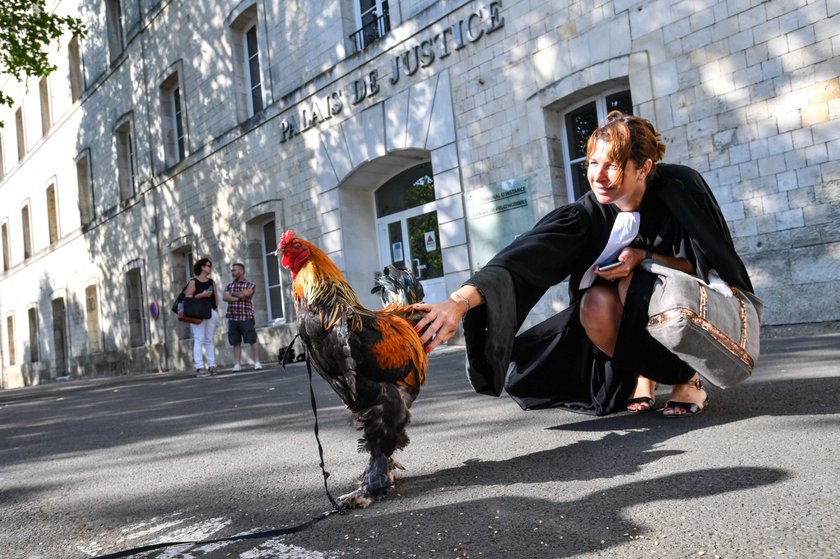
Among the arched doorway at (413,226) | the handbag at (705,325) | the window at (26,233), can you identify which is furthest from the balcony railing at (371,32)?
the window at (26,233)

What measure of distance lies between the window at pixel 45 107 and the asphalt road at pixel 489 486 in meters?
22.5

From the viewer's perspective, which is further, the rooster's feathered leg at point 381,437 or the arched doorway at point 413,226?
the arched doorway at point 413,226

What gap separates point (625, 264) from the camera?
2691 mm

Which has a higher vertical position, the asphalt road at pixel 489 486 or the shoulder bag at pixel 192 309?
the shoulder bag at pixel 192 309

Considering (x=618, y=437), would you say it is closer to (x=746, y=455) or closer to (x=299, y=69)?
(x=746, y=455)

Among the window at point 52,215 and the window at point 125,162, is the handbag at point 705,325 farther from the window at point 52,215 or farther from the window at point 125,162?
the window at point 52,215

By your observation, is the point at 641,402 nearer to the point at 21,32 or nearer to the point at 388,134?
the point at 388,134

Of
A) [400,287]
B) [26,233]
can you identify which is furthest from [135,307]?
[400,287]

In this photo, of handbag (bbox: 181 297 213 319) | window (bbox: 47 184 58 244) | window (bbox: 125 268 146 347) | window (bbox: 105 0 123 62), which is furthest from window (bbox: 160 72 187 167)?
window (bbox: 47 184 58 244)

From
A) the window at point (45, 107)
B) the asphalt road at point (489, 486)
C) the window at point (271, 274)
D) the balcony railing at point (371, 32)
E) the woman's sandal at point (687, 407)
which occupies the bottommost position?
the asphalt road at point (489, 486)

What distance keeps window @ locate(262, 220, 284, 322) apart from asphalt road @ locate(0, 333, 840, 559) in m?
8.83

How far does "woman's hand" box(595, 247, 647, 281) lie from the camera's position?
269cm

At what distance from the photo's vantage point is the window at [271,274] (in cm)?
1316

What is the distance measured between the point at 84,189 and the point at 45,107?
5142 mm
